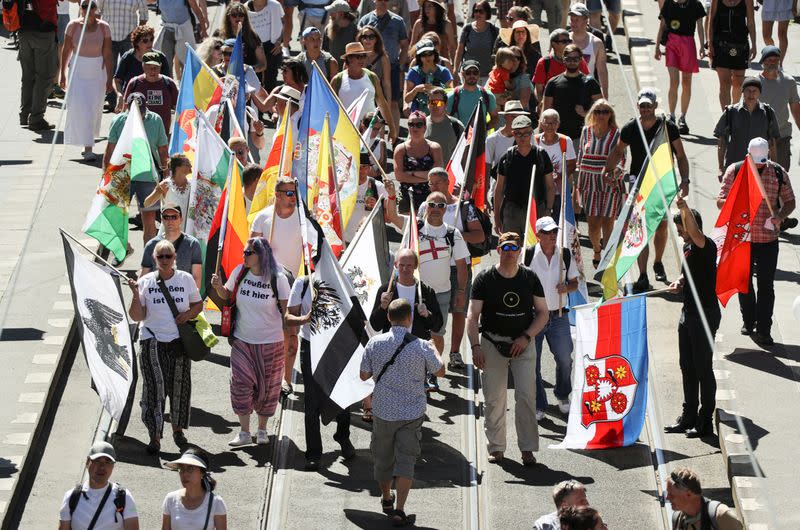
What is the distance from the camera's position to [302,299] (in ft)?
44.9

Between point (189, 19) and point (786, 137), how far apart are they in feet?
25.8

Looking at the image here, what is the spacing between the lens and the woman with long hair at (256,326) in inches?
541

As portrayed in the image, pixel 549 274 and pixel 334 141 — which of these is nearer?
pixel 549 274

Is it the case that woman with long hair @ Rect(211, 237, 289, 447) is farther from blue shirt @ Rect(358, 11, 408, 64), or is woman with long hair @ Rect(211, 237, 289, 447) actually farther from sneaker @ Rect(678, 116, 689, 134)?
sneaker @ Rect(678, 116, 689, 134)

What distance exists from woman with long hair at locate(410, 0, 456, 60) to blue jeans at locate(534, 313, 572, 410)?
7778 mm

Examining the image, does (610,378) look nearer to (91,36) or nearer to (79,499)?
(79,499)

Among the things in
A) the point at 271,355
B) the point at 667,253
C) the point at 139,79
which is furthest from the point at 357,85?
the point at 271,355

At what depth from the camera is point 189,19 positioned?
72.4 ft

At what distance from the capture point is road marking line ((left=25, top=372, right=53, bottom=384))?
15016mm

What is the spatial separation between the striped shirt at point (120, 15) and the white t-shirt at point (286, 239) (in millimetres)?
7084

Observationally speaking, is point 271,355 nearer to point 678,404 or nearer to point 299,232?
point 299,232

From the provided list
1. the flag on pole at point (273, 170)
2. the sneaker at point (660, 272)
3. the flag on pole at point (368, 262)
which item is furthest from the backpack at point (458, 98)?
the flag on pole at point (368, 262)

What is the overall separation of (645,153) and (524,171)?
1.27 meters

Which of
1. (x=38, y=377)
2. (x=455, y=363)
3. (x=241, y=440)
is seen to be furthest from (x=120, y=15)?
(x=241, y=440)
